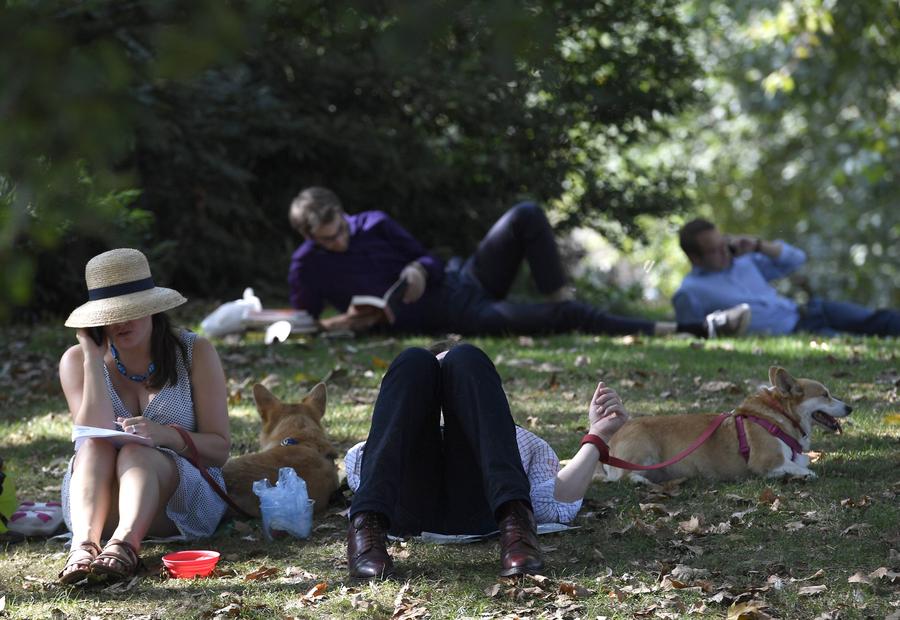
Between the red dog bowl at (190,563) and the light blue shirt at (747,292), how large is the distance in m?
6.09

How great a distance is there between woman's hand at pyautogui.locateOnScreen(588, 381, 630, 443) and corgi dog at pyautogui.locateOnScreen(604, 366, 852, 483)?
0.92m

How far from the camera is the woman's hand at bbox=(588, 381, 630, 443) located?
468 centimetres

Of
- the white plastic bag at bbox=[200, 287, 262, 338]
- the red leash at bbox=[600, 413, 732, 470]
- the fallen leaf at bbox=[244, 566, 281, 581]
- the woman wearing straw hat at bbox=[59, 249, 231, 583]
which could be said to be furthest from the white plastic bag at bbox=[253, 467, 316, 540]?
the white plastic bag at bbox=[200, 287, 262, 338]

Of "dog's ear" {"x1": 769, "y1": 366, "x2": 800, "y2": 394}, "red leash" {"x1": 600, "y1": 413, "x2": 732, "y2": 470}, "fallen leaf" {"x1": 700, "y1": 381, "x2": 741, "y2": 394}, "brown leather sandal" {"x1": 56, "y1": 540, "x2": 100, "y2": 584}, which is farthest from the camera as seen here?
"fallen leaf" {"x1": 700, "y1": 381, "x2": 741, "y2": 394}

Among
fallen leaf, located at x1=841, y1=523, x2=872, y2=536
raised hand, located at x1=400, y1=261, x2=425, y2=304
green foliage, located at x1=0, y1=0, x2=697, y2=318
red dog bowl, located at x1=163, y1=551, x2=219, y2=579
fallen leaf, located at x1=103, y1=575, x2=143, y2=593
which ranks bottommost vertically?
fallen leaf, located at x1=841, y1=523, x2=872, y2=536

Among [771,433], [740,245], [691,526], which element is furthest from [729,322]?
[691,526]

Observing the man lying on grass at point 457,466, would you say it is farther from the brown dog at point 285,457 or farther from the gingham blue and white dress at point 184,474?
the gingham blue and white dress at point 184,474

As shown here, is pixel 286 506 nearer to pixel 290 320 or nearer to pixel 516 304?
pixel 290 320

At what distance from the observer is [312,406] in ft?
19.2

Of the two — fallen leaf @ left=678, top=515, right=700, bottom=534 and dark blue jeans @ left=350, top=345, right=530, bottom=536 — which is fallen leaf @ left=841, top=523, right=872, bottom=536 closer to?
fallen leaf @ left=678, top=515, right=700, bottom=534

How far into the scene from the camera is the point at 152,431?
4.84m

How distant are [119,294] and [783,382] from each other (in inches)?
127

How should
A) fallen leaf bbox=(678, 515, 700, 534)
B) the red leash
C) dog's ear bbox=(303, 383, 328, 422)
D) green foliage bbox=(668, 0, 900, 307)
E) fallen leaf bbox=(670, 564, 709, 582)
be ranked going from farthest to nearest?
green foliage bbox=(668, 0, 900, 307)
dog's ear bbox=(303, 383, 328, 422)
the red leash
fallen leaf bbox=(678, 515, 700, 534)
fallen leaf bbox=(670, 564, 709, 582)

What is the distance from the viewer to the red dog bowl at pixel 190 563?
4.53 meters
